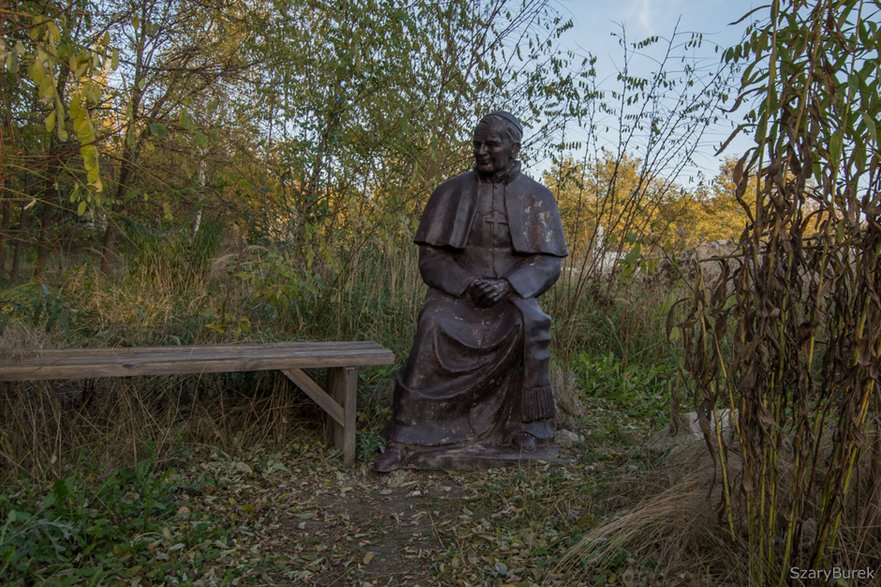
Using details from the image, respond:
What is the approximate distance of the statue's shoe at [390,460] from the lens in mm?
3453

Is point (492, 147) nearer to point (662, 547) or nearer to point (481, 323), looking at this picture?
point (481, 323)

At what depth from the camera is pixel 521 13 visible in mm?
5691

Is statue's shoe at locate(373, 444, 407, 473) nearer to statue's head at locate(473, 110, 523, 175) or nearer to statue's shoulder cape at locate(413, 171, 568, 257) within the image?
statue's shoulder cape at locate(413, 171, 568, 257)

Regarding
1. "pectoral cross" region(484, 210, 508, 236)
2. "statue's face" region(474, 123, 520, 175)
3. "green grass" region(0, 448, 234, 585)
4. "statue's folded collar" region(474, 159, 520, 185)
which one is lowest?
"green grass" region(0, 448, 234, 585)

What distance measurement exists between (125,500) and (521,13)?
4.62 meters

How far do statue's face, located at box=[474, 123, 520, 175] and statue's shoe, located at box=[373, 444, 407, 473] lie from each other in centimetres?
155

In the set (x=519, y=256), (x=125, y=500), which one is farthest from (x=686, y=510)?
(x=125, y=500)

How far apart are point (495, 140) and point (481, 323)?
3.20ft

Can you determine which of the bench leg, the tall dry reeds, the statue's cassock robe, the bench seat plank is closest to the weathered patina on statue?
the statue's cassock robe

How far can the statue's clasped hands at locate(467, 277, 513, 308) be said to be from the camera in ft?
11.9

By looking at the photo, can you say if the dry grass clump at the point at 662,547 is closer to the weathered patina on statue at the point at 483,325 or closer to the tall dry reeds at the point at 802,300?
the tall dry reeds at the point at 802,300

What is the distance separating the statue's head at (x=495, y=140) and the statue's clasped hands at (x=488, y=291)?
2.02ft

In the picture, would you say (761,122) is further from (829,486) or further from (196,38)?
(196,38)

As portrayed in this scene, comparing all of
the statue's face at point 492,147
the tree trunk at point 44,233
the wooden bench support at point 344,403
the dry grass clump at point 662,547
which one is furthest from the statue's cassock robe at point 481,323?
the tree trunk at point 44,233
